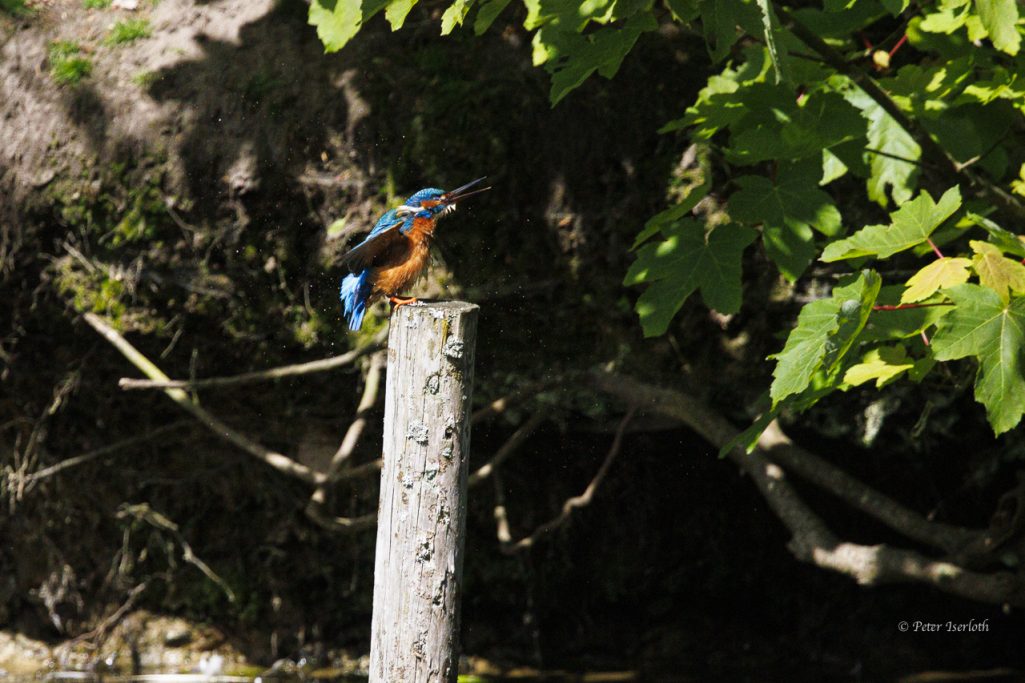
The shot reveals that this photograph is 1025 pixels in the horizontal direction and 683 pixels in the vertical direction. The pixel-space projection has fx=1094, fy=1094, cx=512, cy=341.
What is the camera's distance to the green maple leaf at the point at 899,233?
2.16m

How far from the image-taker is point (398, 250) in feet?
10.4

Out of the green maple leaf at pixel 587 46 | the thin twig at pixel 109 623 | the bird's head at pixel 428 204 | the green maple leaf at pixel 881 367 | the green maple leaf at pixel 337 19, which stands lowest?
the thin twig at pixel 109 623

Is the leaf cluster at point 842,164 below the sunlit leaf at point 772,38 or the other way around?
below

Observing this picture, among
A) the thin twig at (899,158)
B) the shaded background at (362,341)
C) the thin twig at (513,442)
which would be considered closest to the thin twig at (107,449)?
the shaded background at (362,341)

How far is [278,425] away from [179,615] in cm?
116

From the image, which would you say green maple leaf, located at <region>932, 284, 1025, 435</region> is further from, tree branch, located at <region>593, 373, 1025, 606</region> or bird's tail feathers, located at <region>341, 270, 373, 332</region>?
tree branch, located at <region>593, 373, 1025, 606</region>

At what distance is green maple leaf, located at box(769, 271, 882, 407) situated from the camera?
2033mm

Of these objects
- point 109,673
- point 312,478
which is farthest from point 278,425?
point 109,673

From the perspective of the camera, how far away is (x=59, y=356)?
15.6 feet

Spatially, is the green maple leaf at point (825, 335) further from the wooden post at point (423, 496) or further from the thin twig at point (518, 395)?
the thin twig at point (518, 395)

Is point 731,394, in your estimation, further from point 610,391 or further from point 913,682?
point 913,682

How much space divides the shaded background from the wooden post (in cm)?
206

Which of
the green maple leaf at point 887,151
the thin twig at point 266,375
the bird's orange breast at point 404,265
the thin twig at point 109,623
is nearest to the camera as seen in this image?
the green maple leaf at point 887,151

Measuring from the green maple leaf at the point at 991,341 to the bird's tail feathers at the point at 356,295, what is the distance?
175 centimetres
